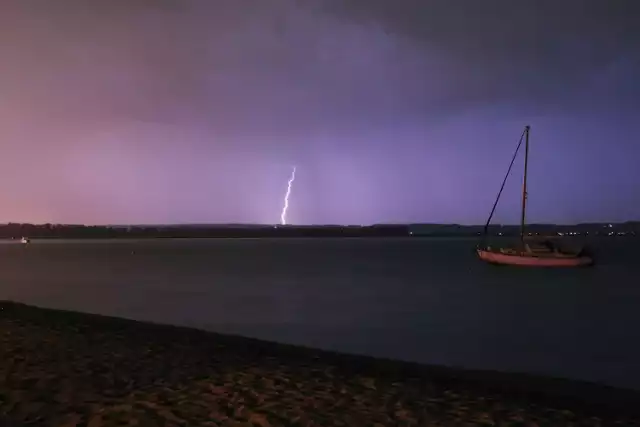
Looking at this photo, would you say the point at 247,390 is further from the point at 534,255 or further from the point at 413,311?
the point at 534,255

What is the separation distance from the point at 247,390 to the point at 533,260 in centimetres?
5402

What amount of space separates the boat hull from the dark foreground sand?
1828 inches

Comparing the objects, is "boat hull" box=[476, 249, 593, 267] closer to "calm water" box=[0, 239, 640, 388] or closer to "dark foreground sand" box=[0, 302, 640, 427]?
"calm water" box=[0, 239, 640, 388]

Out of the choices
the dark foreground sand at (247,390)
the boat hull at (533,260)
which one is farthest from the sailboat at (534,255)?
the dark foreground sand at (247,390)

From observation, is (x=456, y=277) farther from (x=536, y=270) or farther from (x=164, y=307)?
(x=164, y=307)

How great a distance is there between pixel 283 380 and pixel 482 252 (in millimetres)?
57675

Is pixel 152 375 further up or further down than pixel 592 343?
further up

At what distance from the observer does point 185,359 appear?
13.1 m

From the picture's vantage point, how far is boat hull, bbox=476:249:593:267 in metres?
59.2

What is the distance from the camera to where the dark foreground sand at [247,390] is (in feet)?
27.2

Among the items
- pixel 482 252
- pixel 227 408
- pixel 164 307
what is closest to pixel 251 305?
pixel 164 307

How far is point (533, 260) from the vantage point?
59281 millimetres

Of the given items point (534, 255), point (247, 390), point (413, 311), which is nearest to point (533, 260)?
point (534, 255)

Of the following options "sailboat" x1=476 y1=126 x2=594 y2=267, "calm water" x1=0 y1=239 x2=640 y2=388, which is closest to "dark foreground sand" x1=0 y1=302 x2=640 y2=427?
"calm water" x1=0 y1=239 x2=640 y2=388
